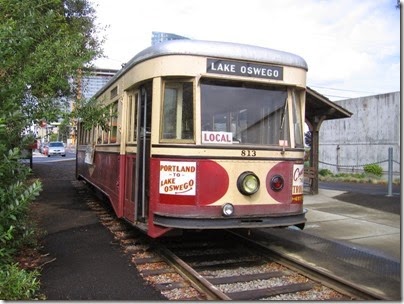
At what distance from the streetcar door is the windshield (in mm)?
1014

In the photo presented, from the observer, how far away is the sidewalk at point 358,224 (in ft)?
24.8

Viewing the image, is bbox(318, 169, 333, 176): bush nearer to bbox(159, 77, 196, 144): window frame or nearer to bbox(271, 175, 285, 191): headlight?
bbox(271, 175, 285, 191): headlight

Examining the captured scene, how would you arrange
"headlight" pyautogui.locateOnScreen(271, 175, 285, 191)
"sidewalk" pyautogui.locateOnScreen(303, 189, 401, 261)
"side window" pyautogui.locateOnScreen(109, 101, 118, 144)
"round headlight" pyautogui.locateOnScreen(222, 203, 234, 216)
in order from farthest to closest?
"side window" pyautogui.locateOnScreen(109, 101, 118, 144)
"sidewalk" pyautogui.locateOnScreen(303, 189, 401, 261)
"headlight" pyautogui.locateOnScreen(271, 175, 285, 191)
"round headlight" pyautogui.locateOnScreen(222, 203, 234, 216)

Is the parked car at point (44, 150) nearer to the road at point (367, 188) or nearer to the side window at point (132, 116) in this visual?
the road at point (367, 188)

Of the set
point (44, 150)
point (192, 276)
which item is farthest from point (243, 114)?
point (44, 150)

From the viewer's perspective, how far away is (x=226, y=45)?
19.9 ft

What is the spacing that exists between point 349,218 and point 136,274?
5875 millimetres

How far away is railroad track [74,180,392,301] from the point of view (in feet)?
16.4

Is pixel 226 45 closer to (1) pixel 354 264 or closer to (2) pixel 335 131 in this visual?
(1) pixel 354 264

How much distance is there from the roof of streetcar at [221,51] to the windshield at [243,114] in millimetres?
372

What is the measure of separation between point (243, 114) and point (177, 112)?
0.89 metres

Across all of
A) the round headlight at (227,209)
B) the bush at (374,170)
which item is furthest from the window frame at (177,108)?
the bush at (374,170)

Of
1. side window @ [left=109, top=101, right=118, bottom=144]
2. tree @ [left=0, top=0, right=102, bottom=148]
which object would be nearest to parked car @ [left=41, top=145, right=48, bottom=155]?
side window @ [left=109, top=101, right=118, bottom=144]

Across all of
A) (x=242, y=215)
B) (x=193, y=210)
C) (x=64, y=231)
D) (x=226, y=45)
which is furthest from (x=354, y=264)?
(x=64, y=231)
